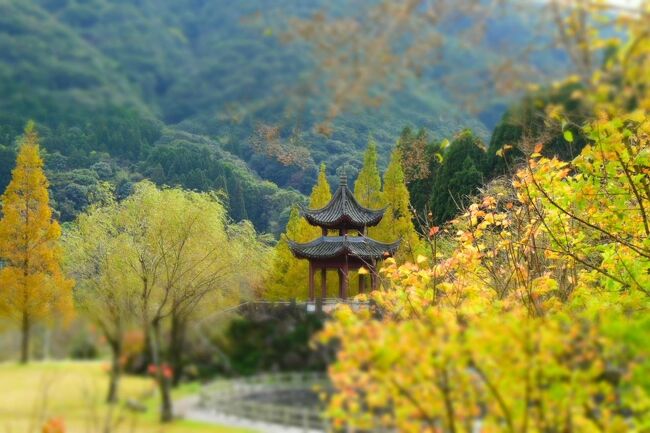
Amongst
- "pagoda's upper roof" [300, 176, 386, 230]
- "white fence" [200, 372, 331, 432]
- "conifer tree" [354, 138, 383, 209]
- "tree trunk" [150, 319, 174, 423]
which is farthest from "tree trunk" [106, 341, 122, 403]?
"conifer tree" [354, 138, 383, 209]

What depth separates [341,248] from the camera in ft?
55.0

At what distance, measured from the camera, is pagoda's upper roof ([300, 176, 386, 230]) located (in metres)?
17.1

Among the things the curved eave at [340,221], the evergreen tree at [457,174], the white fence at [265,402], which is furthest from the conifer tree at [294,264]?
the white fence at [265,402]

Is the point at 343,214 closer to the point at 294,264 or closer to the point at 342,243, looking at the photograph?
the point at 342,243

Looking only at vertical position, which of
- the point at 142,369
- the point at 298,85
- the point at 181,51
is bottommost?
the point at 142,369

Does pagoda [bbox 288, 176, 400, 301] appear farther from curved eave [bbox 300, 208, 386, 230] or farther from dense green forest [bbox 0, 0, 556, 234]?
dense green forest [bbox 0, 0, 556, 234]

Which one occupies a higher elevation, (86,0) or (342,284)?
(86,0)

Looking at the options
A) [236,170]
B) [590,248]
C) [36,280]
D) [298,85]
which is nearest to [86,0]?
[298,85]

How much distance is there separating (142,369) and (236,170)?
2040 cm

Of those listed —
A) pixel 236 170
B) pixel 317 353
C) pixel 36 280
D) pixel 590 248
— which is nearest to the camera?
pixel 317 353

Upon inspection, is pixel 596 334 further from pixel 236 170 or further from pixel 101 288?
pixel 236 170

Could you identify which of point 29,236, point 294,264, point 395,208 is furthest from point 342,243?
point 29,236

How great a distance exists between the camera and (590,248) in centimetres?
520

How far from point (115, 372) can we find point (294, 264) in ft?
58.9
